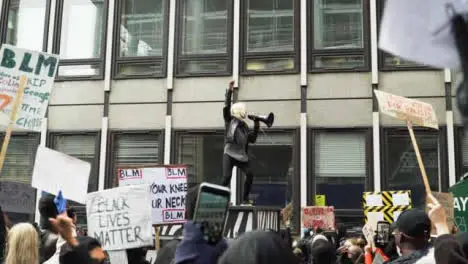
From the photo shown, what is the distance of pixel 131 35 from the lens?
56.2 ft

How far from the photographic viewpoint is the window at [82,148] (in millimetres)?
16423

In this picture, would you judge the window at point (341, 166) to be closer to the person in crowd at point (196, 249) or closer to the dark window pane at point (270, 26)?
the dark window pane at point (270, 26)

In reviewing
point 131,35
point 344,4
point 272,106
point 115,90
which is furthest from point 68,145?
point 344,4

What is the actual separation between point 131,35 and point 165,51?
1.23m

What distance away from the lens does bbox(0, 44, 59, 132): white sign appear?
8.05 metres

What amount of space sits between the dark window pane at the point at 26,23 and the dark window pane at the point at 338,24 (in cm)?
767

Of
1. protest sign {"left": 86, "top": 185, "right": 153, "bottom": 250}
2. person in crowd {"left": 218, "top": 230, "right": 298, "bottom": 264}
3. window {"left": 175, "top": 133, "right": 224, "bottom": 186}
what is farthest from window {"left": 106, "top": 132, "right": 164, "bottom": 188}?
person in crowd {"left": 218, "top": 230, "right": 298, "bottom": 264}

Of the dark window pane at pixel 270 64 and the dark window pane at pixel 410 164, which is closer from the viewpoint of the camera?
the dark window pane at pixel 410 164

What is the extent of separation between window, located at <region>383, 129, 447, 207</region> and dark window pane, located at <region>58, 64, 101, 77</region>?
7.84 metres

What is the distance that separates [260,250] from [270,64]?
14153 millimetres

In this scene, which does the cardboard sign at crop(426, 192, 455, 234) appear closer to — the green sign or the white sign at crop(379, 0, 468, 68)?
the green sign

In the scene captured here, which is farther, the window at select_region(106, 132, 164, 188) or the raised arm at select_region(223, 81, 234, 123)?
the window at select_region(106, 132, 164, 188)

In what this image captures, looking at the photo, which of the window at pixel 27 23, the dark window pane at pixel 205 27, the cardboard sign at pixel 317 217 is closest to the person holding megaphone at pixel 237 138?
the cardboard sign at pixel 317 217

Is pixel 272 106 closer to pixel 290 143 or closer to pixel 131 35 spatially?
pixel 290 143
